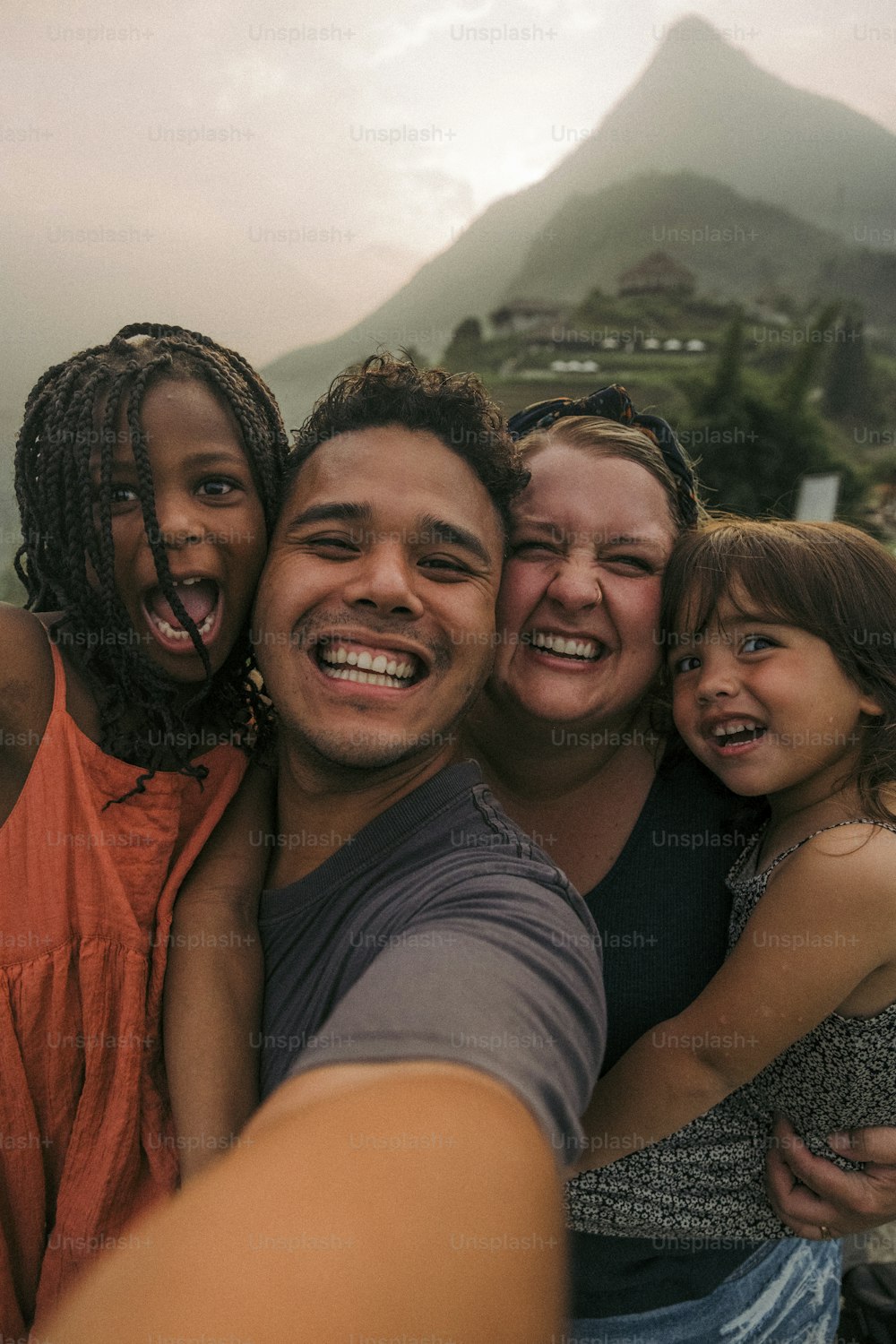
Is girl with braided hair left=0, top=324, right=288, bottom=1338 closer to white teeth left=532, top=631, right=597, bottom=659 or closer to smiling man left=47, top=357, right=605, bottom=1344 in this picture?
smiling man left=47, top=357, right=605, bottom=1344

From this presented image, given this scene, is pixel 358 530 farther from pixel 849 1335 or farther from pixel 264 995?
pixel 849 1335

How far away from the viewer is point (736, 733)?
2.18 metres

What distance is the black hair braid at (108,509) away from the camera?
1.87 meters

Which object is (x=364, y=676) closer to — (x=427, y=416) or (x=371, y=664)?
(x=371, y=664)

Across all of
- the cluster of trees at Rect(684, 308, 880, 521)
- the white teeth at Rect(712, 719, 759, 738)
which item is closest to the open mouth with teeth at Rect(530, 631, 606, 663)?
the white teeth at Rect(712, 719, 759, 738)

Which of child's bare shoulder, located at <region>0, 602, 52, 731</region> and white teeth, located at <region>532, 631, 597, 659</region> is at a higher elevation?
child's bare shoulder, located at <region>0, 602, 52, 731</region>

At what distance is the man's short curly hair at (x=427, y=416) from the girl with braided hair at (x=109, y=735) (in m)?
0.13

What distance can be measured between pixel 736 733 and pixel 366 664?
964mm

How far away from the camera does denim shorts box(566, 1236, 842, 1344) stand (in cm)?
214

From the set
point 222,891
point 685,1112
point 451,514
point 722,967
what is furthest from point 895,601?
point 222,891

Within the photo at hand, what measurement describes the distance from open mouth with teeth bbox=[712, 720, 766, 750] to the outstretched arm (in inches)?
52.6

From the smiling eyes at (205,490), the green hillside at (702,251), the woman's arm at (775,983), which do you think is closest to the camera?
the woman's arm at (775,983)

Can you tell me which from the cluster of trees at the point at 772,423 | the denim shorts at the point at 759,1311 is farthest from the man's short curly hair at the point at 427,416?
the cluster of trees at the point at 772,423

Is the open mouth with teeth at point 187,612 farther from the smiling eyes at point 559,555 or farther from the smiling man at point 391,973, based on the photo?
the smiling eyes at point 559,555
